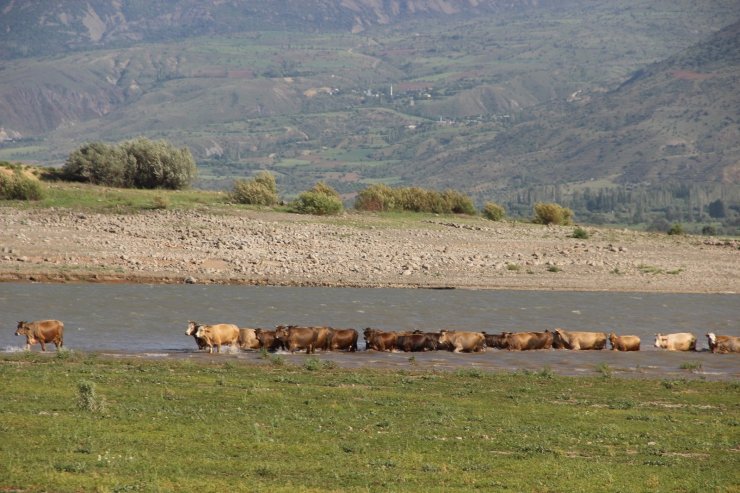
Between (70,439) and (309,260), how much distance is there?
26086mm

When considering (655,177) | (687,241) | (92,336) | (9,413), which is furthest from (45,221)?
(655,177)

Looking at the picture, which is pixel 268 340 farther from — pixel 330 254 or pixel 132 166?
pixel 132 166

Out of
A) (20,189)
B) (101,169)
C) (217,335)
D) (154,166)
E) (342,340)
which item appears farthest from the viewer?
(154,166)

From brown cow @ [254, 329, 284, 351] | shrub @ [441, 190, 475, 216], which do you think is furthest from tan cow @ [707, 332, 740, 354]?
shrub @ [441, 190, 475, 216]

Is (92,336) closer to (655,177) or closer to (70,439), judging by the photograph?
(70,439)

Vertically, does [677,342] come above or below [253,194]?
below

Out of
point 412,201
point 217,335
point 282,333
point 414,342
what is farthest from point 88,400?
point 412,201

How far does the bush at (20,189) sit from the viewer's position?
1879 inches

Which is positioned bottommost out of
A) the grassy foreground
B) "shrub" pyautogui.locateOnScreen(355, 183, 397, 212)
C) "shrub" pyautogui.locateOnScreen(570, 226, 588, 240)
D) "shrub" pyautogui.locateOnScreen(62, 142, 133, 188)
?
the grassy foreground

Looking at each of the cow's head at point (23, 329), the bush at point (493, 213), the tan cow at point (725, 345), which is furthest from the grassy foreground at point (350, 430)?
the bush at point (493, 213)

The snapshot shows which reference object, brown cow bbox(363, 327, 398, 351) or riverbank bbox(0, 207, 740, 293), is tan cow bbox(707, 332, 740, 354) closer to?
brown cow bbox(363, 327, 398, 351)

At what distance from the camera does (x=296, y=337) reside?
→ 28.4m

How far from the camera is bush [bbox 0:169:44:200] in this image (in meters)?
47.7

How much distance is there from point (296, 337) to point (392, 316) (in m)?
6.93
